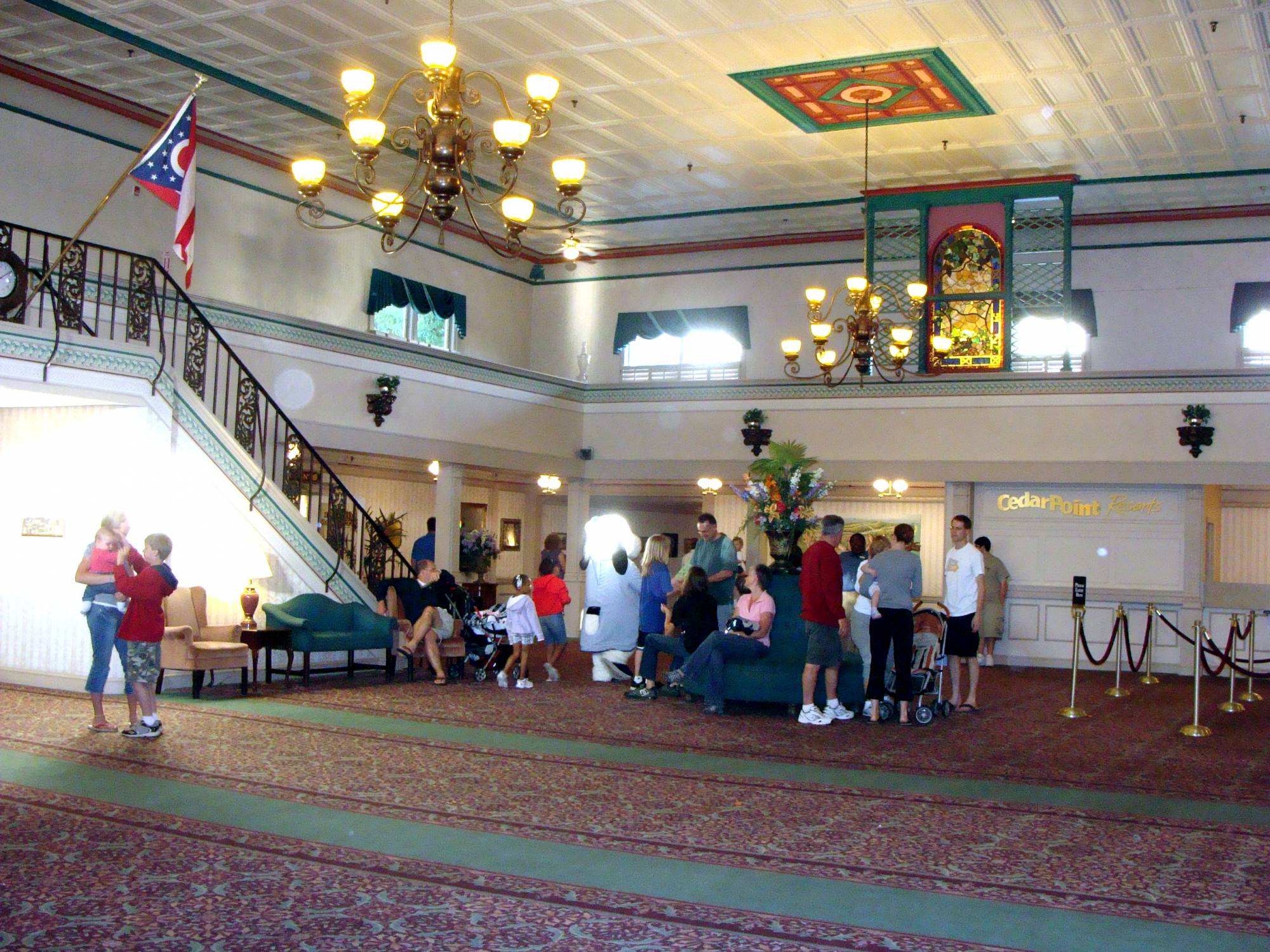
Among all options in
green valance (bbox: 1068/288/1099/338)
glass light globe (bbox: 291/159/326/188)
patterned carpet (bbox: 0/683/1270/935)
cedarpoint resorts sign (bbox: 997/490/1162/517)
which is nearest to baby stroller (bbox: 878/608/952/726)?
patterned carpet (bbox: 0/683/1270/935)

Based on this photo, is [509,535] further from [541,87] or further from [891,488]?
[541,87]

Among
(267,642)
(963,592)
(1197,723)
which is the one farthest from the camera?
(267,642)

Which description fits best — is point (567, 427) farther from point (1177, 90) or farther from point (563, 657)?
point (1177, 90)

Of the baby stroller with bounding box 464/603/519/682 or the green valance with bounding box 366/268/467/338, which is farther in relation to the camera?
the green valance with bounding box 366/268/467/338

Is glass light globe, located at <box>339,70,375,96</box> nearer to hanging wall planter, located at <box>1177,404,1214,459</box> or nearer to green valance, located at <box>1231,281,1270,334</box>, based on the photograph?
hanging wall planter, located at <box>1177,404,1214,459</box>

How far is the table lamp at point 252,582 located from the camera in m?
11.1

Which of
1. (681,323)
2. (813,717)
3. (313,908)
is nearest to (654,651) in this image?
(813,717)

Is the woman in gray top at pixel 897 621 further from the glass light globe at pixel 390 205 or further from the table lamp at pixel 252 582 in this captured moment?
the table lamp at pixel 252 582

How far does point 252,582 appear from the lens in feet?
37.9

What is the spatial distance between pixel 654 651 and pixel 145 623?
459cm

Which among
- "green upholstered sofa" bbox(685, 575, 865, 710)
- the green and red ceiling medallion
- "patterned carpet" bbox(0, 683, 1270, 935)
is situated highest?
the green and red ceiling medallion

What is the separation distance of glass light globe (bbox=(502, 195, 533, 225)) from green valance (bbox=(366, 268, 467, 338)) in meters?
8.56

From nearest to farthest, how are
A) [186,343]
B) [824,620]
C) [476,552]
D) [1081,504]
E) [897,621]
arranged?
[824,620], [897,621], [186,343], [1081,504], [476,552]

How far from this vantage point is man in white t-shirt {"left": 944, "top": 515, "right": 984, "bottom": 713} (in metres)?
10.4
